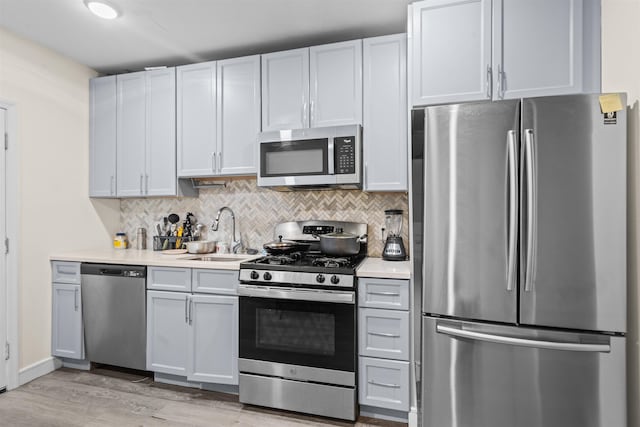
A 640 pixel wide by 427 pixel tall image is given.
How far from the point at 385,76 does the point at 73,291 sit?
294 cm

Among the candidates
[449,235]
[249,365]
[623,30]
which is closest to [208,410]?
[249,365]

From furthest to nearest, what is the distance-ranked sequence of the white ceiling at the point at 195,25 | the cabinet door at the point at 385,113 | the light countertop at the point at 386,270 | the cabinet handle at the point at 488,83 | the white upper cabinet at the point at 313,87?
the white upper cabinet at the point at 313,87, the cabinet door at the point at 385,113, the white ceiling at the point at 195,25, the light countertop at the point at 386,270, the cabinet handle at the point at 488,83

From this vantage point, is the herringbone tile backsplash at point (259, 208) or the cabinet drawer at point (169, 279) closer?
the cabinet drawer at point (169, 279)

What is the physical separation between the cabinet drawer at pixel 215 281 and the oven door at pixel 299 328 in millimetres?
140

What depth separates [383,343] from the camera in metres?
2.16

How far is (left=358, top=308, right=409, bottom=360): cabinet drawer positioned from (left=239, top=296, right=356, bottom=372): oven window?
0.07 meters

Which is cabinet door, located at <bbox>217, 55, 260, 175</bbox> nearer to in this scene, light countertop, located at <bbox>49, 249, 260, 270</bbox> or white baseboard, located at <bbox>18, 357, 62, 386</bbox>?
light countertop, located at <bbox>49, 249, 260, 270</bbox>

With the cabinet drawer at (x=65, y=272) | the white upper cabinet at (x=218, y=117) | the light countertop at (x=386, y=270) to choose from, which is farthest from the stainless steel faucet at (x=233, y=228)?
the light countertop at (x=386, y=270)

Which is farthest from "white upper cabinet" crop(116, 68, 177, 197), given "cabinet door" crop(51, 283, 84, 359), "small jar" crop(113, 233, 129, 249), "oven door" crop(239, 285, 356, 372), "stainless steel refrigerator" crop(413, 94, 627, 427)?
"stainless steel refrigerator" crop(413, 94, 627, 427)

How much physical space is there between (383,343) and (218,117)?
2127mm

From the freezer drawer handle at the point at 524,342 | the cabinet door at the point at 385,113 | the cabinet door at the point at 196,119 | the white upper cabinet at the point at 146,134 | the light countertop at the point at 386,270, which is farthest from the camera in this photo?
the white upper cabinet at the point at 146,134

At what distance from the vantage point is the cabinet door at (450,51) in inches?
80.4

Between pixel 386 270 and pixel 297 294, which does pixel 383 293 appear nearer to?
pixel 386 270

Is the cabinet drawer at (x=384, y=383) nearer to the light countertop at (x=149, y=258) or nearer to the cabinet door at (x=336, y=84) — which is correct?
the light countertop at (x=149, y=258)
